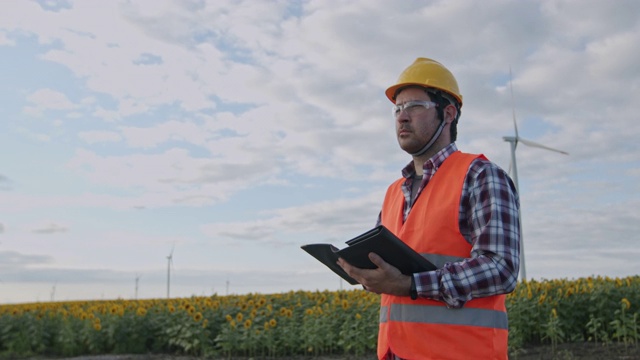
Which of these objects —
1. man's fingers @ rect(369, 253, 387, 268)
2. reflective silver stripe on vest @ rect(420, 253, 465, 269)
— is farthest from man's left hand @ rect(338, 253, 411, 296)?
reflective silver stripe on vest @ rect(420, 253, 465, 269)

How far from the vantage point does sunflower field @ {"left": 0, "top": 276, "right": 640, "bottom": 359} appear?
852 cm

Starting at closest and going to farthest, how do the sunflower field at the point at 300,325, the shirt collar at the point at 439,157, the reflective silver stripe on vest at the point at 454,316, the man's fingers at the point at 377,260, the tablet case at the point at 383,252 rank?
the tablet case at the point at 383,252, the man's fingers at the point at 377,260, the reflective silver stripe on vest at the point at 454,316, the shirt collar at the point at 439,157, the sunflower field at the point at 300,325

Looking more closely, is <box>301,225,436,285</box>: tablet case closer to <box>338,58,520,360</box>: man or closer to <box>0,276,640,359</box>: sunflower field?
<box>338,58,520,360</box>: man

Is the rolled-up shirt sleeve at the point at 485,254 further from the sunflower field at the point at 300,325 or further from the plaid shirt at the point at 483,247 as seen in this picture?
the sunflower field at the point at 300,325

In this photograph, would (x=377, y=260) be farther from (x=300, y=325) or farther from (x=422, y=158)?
(x=300, y=325)

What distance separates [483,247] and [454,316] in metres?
0.29

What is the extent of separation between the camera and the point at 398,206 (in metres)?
2.94

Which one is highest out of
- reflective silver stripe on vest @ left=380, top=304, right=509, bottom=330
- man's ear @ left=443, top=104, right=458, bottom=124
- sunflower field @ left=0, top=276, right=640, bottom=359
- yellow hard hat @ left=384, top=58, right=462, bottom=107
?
yellow hard hat @ left=384, top=58, right=462, bottom=107

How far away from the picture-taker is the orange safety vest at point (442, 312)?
2.52 meters

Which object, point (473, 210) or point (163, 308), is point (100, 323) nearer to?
point (163, 308)

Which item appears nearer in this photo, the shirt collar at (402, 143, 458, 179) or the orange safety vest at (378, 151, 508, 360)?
the orange safety vest at (378, 151, 508, 360)

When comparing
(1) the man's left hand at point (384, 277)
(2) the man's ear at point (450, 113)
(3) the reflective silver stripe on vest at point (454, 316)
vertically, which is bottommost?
(3) the reflective silver stripe on vest at point (454, 316)

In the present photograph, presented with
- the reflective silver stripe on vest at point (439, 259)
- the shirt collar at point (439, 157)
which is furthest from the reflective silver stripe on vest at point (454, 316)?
the shirt collar at point (439, 157)

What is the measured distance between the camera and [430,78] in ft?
9.46
